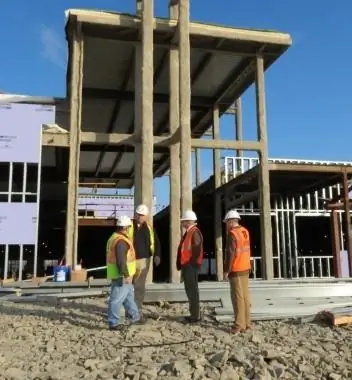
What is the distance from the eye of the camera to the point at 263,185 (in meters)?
16.6

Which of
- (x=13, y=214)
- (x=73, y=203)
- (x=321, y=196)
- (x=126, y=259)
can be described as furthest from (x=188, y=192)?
(x=321, y=196)

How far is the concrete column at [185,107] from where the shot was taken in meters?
14.9

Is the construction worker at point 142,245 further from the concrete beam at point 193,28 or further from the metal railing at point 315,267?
the metal railing at point 315,267

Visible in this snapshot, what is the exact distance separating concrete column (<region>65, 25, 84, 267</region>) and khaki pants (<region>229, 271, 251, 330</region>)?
810 cm

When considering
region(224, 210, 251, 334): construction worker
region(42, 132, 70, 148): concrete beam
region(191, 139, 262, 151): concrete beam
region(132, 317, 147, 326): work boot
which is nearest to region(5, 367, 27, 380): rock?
region(132, 317, 147, 326): work boot

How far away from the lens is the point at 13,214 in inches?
588

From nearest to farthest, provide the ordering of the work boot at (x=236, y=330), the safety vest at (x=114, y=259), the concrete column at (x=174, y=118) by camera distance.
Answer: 1. the work boot at (x=236, y=330)
2. the safety vest at (x=114, y=259)
3. the concrete column at (x=174, y=118)

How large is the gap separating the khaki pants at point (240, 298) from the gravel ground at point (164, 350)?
0.76 feet

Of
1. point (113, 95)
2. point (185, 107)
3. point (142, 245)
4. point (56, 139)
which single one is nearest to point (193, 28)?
point (185, 107)

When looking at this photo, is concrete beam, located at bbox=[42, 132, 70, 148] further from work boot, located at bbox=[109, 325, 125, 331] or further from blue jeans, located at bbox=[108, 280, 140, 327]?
work boot, located at bbox=[109, 325, 125, 331]

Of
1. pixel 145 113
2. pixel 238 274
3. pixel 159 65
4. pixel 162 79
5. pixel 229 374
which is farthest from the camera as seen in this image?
pixel 162 79

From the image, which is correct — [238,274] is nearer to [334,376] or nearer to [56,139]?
[334,376]

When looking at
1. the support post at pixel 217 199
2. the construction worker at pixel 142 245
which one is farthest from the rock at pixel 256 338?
the support post at pixel 217 199

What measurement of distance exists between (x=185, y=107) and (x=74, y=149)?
3.65m
